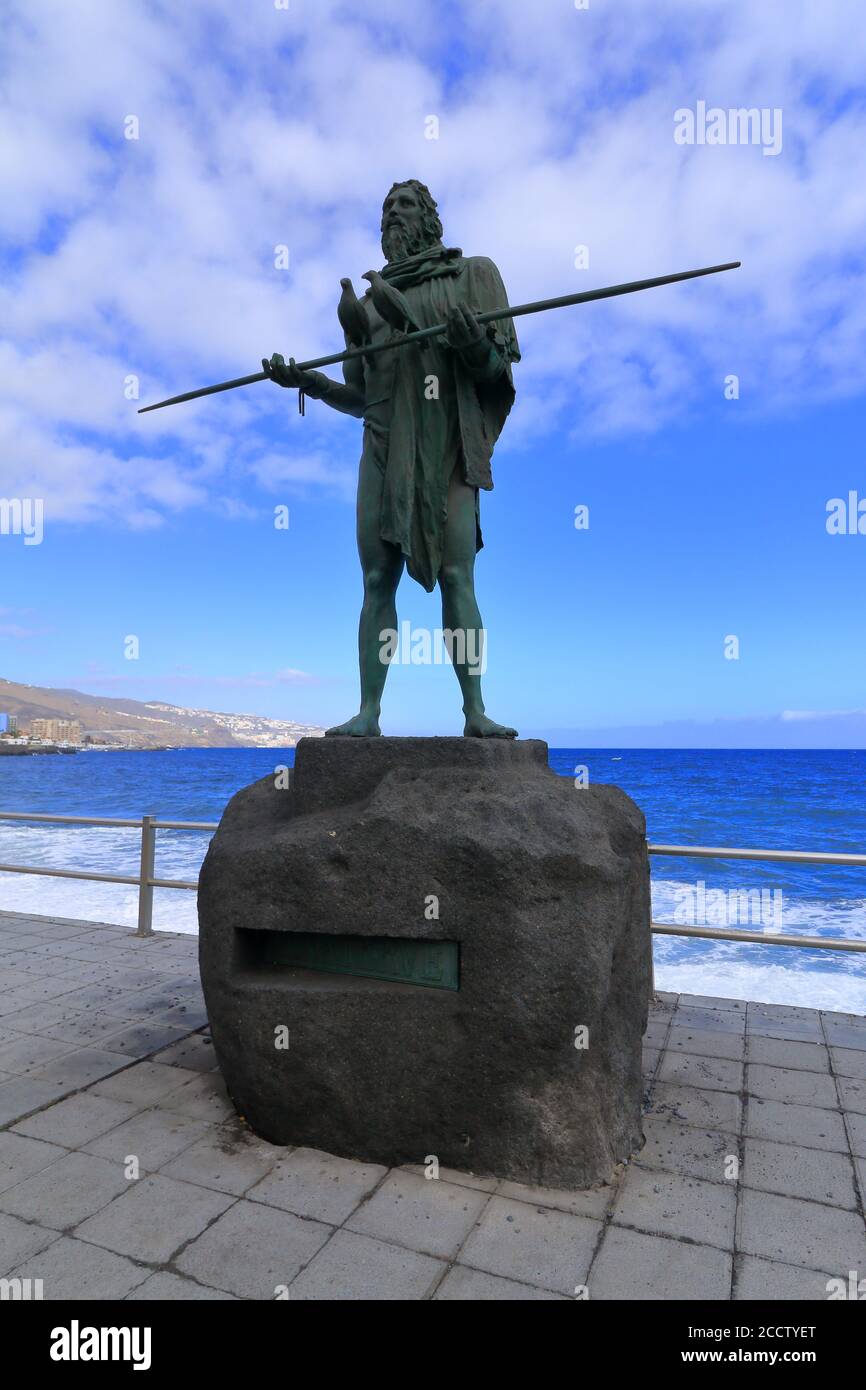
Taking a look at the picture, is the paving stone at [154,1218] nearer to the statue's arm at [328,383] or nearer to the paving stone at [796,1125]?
the paving stone at [796,1125]

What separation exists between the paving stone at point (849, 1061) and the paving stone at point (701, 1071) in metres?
0.44

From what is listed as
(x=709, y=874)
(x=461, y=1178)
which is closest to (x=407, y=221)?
(x=461, y=1178)

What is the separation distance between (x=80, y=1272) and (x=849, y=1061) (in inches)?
128

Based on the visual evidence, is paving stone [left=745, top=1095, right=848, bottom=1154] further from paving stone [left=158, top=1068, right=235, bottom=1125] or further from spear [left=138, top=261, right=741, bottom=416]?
spear [left=138, top=261, right=741, bottom=416]

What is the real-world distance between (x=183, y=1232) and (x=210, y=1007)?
779mm

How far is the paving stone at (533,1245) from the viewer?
2.05 metres

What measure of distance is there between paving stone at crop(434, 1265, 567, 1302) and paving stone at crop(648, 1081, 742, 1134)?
1226 millimetres

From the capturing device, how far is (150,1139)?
2760 mm

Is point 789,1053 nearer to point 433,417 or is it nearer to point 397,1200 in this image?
point 397,1200

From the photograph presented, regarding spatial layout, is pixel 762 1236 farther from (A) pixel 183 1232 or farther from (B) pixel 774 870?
(B) pixel 774 870

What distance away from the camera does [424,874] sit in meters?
2.61

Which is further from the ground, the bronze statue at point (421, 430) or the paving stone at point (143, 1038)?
the bronze statue at point (421, 430)

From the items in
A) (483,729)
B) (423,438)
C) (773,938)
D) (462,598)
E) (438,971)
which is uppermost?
(423,438)

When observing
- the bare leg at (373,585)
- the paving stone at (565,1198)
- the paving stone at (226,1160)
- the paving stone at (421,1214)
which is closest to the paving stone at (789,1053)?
the paving stone at (565,1198)
